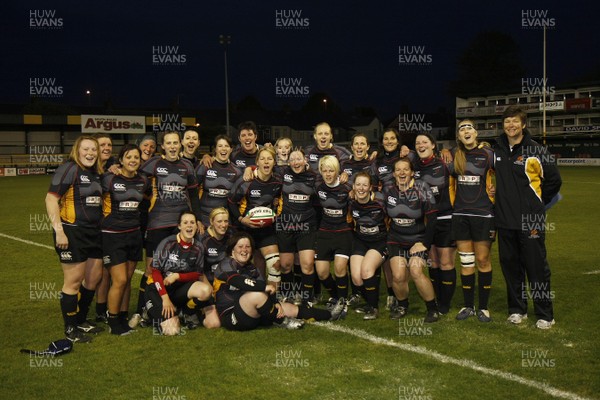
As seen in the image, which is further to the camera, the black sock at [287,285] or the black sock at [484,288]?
the black sock at [287,285]

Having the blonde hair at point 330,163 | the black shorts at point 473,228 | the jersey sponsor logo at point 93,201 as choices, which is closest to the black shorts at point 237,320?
the jersey sponsor logo at point 93,201

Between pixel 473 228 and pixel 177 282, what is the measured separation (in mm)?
3254

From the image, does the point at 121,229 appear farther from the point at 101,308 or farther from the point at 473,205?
the point at 473,205

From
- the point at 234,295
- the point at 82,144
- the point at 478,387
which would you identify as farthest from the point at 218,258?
the point at 478,387

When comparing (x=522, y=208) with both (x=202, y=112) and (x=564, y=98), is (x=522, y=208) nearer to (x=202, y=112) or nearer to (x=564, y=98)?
(x=564, y=98)

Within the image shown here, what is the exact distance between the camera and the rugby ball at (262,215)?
7066 mm

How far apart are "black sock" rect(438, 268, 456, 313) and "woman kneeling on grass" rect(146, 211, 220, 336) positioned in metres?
2.56

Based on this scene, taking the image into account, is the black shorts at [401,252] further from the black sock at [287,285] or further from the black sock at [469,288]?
the black sock at [287,285]

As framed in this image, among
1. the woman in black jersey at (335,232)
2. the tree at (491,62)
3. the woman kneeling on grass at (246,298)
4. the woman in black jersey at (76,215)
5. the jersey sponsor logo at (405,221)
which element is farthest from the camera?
the tree at (491,62)

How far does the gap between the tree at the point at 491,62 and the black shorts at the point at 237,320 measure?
7200 centimetres

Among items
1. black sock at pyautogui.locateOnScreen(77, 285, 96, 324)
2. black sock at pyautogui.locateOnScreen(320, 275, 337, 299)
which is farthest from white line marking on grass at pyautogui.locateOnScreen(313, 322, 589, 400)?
black sock at pyautogui.locateOnScreen(77, 285, 96, 324)

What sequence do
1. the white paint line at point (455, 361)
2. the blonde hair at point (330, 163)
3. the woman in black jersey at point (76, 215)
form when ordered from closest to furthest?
1. the white paint line at point (455, 361)
2. the woman in black jersey at point (76, 215)
3. the blonde hair at point (330, 163)

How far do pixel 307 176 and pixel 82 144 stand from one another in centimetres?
267

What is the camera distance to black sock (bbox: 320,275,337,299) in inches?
289
